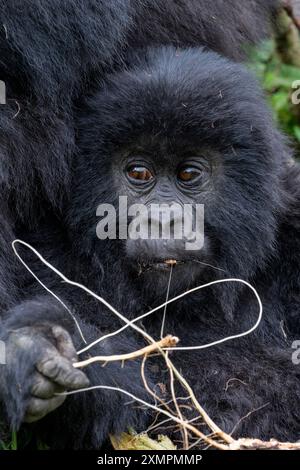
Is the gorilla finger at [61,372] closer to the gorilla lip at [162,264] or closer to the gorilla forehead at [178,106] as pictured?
the gorilla lip at [162,264]

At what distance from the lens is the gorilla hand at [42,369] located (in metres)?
3.00

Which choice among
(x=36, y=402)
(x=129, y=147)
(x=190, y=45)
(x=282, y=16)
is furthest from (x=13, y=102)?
(x=282, y=16)

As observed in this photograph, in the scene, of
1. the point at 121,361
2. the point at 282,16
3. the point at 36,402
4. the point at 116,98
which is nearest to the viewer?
the point at 36,402

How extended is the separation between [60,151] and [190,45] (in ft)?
2.80

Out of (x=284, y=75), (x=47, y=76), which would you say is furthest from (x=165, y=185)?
(x=284, y=75)

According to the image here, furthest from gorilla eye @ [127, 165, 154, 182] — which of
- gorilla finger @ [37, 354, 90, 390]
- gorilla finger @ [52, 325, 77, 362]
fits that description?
gorilla finger @ [37, 354, 90, 390]

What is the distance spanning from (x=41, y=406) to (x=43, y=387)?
78 millimetres

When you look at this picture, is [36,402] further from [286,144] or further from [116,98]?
[286,144]

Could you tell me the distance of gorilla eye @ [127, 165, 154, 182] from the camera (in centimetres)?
388

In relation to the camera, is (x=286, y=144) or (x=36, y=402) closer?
(x=36, y=402)

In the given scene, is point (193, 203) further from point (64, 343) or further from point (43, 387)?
point (43, 387)

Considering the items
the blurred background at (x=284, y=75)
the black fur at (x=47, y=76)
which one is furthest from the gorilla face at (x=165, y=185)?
the blurred background at (x=284, y=75)

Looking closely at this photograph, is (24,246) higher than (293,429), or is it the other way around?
(24,246)

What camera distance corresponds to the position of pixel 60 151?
3752 mm
